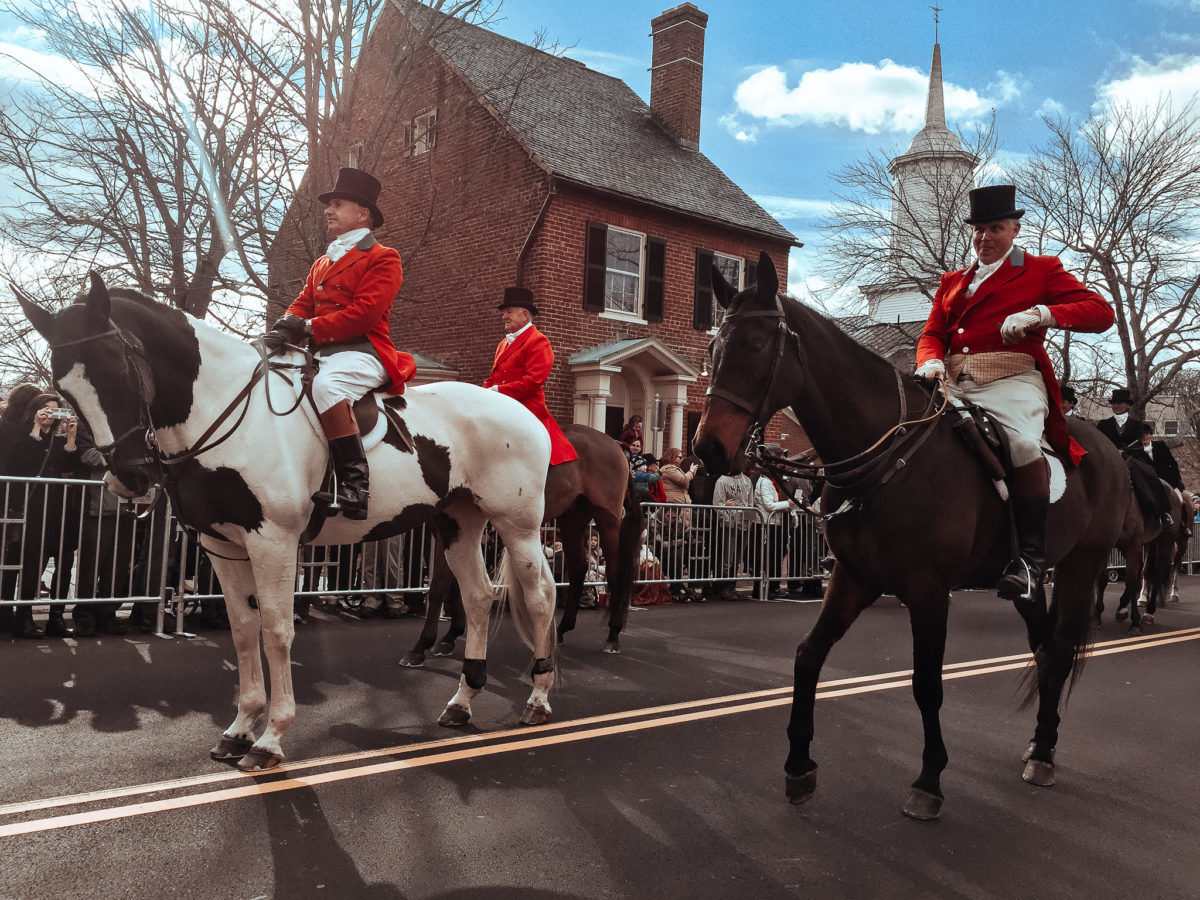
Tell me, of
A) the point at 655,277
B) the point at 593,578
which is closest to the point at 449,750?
the point at 593,578

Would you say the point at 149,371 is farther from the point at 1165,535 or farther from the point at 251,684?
the point at 1165,535

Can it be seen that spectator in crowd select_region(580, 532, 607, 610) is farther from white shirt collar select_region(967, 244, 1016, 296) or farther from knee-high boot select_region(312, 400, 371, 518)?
white shirt collar select_region(967, 244, 1016, 296)

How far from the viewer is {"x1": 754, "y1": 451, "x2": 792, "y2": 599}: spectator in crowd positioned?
1275cm

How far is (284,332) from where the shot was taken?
484 centimetres

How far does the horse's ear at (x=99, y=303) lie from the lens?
13.3 feet

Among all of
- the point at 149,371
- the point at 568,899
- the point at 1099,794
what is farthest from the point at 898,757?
the point at 149,371

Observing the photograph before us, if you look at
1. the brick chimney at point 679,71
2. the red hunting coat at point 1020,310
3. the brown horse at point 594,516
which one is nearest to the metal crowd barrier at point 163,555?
the brown horse at point 594,516

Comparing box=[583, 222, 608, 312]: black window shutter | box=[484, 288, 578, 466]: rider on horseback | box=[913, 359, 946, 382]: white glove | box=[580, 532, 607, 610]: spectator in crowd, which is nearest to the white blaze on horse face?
box=[484, 288, 578, 466]: rider on horseback

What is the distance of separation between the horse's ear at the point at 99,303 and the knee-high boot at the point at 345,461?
3.52ft

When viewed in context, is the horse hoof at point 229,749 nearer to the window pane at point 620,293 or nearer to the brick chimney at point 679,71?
the window pane at point 620,293

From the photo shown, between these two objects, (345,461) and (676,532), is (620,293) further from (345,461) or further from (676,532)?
(345,461)

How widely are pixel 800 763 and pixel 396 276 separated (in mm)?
3266

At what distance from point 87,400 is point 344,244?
166cm

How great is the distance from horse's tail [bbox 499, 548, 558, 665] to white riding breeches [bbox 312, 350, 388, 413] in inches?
57.4
